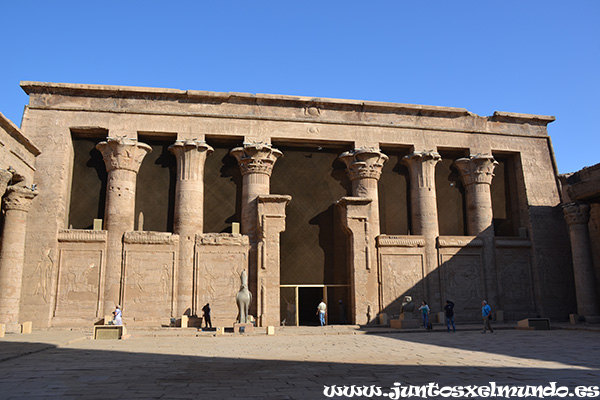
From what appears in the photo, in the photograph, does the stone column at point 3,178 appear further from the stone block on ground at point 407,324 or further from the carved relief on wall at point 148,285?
the stone block on ground at point 407,324

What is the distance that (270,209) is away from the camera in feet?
66.7

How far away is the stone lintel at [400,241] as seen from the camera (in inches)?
839

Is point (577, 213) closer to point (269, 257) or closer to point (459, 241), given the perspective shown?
point (459, 241)

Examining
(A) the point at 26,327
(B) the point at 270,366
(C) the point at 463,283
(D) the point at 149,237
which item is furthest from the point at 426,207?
(A) the point at 26,327

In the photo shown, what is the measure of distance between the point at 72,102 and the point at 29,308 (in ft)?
27.9

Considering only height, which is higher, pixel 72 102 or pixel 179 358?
pixel 72 102

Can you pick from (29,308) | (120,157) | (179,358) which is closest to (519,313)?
(179,358)

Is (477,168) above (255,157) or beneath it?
beneath

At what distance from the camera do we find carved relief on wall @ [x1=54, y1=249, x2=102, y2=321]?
736 inches

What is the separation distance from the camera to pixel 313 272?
21750 mm

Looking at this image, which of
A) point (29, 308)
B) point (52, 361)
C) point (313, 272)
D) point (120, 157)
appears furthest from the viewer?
point (313, 272)

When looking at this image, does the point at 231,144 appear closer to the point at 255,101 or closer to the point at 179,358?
the point at 255,101

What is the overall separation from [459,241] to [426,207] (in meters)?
2.14

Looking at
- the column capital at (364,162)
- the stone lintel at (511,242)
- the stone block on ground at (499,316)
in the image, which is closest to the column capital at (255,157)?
the column capital at (364,162)
